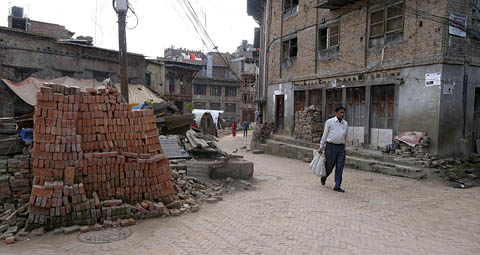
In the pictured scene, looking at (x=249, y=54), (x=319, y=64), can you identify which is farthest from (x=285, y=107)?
(x=249, y=54)

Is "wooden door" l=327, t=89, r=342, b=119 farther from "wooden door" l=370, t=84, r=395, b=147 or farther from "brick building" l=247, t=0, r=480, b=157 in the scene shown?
"wooden door" l=370, t=84, r=395, b=147

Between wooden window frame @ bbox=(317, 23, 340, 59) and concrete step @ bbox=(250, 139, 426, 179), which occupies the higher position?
wooden window frame @ bbox=(317, 23, 340, 59)

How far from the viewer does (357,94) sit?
13078mm

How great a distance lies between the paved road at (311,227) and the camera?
13.8 feet

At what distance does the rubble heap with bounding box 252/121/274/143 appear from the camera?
735 inches

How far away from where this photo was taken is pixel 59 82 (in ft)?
55.8

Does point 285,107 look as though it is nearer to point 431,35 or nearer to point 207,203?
point 431,35

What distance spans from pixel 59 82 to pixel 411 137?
16770mm

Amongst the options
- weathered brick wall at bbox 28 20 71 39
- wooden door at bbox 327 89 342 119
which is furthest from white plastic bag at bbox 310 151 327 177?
weathered brick wall at bbox 28 20 71 39

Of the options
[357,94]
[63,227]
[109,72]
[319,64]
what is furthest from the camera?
[109,72]

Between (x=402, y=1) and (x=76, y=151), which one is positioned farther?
(x=402, y=1)

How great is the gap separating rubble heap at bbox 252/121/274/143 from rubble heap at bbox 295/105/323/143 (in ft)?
11.8

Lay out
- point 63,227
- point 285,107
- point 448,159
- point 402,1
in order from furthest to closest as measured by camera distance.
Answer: point 285,107 → point 402,1 → point 448,159 → point 63,227

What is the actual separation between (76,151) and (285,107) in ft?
46.1
